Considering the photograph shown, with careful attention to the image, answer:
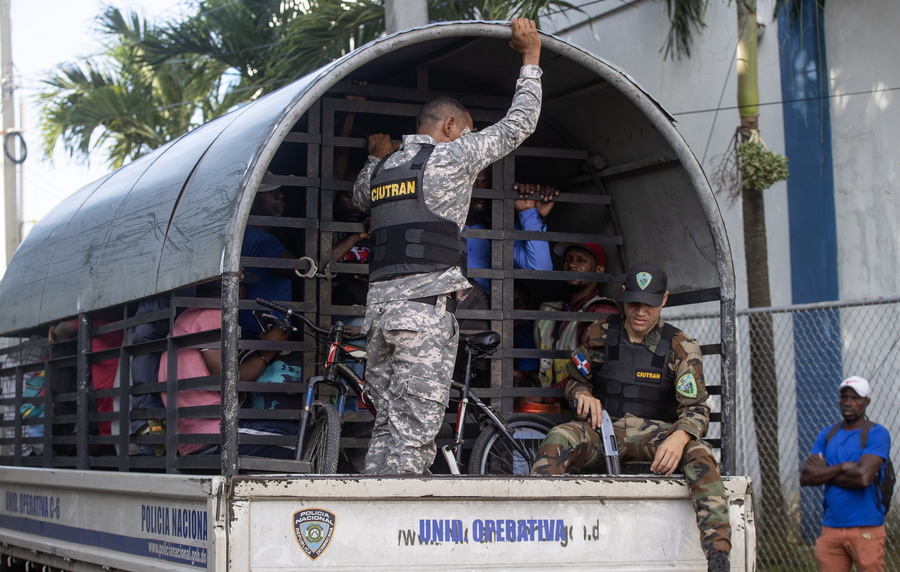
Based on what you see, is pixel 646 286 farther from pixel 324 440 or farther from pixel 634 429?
pixel 324 440

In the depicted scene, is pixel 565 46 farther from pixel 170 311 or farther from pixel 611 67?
pixel 170 311

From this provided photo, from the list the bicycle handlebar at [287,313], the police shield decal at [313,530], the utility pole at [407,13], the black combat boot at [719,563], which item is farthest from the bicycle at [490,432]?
the utility pole at [407,13]

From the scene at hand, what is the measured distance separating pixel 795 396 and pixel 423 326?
599cm

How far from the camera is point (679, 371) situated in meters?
5.42

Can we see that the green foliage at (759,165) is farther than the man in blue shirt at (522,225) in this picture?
Yes

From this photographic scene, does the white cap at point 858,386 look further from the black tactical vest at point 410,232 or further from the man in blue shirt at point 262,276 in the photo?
the man in blue shirt at point 262,276

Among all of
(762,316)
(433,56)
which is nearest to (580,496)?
(433,56)

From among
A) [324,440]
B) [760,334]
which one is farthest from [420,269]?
[760,334]

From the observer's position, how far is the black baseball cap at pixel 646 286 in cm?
554

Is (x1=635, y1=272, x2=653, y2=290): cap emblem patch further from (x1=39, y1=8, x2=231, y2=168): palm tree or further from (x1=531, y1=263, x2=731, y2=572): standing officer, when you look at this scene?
(x1=39, y1=8, x2=231, y2=168): palm tree

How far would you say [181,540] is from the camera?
454 cm

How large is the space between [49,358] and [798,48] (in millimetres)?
7289

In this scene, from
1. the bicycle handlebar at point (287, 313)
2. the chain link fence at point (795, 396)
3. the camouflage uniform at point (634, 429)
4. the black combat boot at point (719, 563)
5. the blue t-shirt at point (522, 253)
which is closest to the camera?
the black combat boot at point (719, 563)

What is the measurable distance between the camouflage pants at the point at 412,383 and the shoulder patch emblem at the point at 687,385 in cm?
115
